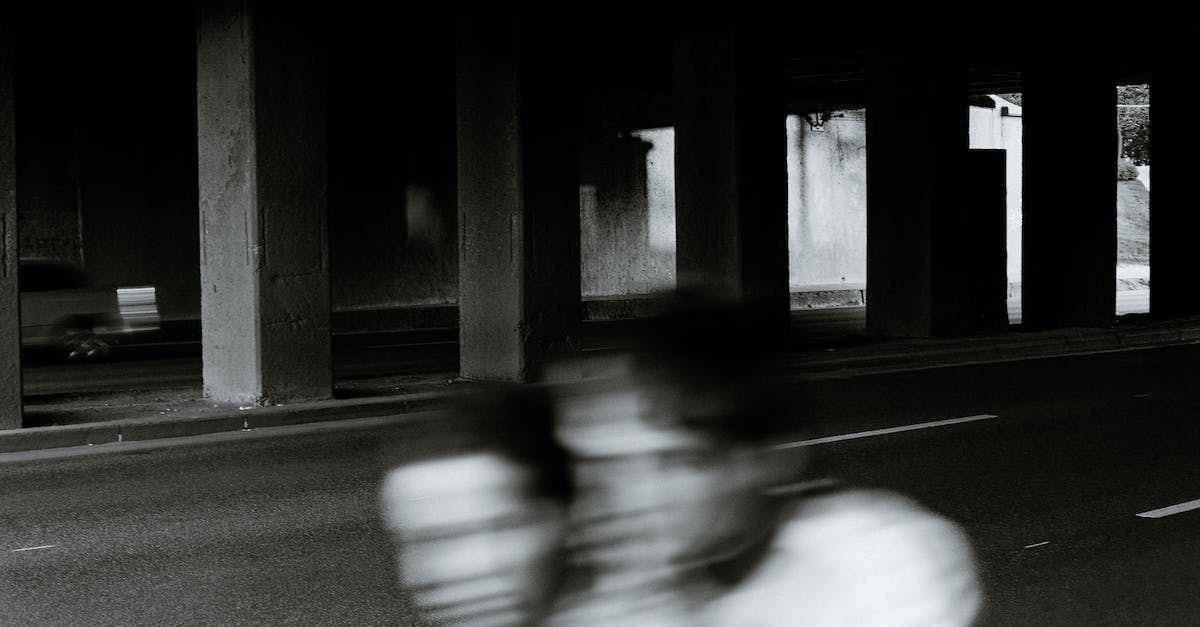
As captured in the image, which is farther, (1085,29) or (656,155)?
(656,155)

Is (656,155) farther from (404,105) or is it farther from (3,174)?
(3,174)

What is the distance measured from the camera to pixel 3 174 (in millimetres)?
10547

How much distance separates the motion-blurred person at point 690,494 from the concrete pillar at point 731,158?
10.8m

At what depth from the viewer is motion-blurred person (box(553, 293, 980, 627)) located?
4.75 meters

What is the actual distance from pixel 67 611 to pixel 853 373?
1111 cm

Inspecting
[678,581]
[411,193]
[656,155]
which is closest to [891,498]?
[678,581]

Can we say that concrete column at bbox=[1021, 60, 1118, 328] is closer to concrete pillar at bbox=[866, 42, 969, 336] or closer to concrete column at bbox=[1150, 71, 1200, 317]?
concrete column at bbox=[1150, 71, 1200, 317]

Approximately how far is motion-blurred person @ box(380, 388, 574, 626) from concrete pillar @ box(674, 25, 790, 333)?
1075 centimetres


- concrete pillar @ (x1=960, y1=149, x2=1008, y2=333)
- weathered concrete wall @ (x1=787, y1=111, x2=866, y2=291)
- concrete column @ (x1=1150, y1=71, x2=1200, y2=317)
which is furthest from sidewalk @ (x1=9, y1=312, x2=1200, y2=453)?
weathered concrete wall @ (x1=787, y1=111, x2=866, y2=291)

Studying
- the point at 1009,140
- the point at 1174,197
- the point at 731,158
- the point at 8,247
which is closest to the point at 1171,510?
Result: the point at 8,247

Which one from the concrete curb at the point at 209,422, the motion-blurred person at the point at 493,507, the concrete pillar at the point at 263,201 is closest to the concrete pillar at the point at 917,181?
the concrete curb at the point at 209,422

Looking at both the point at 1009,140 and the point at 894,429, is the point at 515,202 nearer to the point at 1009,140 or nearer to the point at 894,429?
the point at 894,429

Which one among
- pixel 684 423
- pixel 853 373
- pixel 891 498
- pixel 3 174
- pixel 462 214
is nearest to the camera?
pixel 684 423

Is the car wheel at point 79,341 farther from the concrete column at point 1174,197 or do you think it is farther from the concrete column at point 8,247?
the concrete column at point 1174,197
